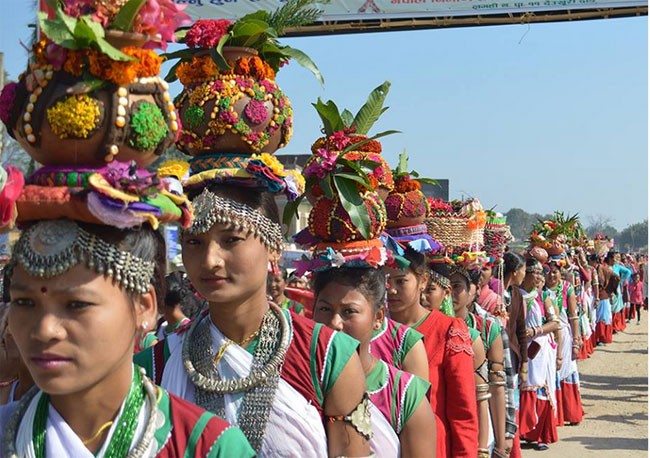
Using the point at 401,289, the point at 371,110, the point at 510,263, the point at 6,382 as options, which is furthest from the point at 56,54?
the point at 510,263

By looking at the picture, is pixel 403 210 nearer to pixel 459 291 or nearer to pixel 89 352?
pixel 459 291

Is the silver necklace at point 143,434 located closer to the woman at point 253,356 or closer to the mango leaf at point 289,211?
the woman at point 253,356

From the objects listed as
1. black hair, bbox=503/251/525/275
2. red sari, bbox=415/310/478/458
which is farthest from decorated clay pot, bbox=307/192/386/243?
black hair, bbox=503/251/525/275

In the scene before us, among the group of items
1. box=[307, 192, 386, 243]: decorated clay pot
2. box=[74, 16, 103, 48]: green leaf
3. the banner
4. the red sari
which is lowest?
the red sari

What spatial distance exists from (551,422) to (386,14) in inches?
294

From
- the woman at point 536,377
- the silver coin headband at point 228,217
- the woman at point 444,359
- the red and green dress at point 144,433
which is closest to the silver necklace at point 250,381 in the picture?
the silver coin headband at point 228,217

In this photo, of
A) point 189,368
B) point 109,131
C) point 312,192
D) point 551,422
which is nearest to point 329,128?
point 312,192

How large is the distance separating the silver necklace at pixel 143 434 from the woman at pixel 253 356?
2.49 ft

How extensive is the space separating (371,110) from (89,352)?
2933 mm

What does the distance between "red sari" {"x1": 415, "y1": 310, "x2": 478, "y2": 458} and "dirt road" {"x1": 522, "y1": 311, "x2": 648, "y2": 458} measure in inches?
227

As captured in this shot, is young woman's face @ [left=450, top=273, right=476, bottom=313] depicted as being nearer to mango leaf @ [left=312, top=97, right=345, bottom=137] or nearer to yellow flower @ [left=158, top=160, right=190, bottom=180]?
mango leaf @ [left=312, top=97, right=345, bottom=137]

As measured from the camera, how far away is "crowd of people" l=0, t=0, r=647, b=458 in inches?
98.3

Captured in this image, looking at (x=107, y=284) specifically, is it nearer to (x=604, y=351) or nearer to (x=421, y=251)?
(x=421, y=251)

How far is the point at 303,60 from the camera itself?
3.97 metres
